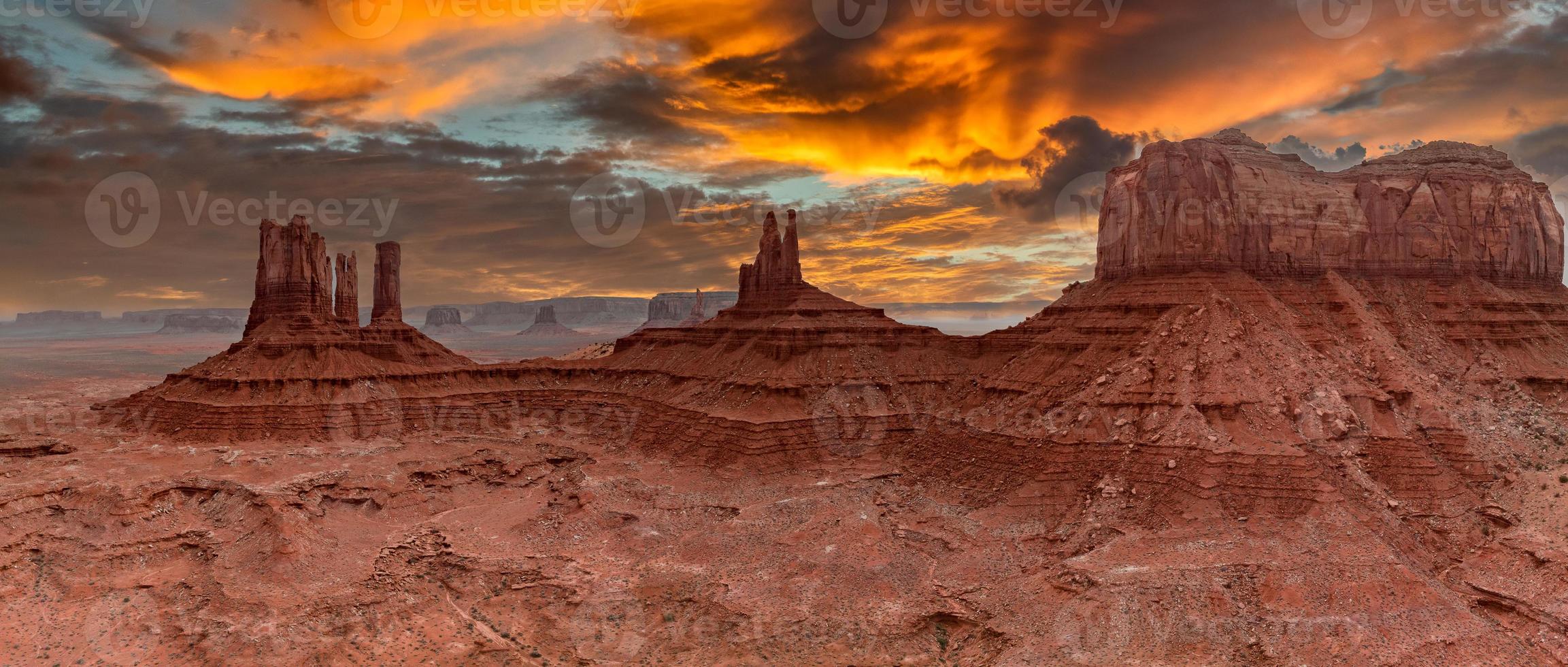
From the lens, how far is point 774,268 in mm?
89812

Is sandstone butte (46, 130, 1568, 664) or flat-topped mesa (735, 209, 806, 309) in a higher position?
flat-topped mesa (735, 209, 806, 309)

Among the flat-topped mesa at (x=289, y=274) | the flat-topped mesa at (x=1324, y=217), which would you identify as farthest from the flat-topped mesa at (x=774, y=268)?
the flat-topped mesa at (x=289, y=274)

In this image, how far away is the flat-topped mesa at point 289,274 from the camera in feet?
285

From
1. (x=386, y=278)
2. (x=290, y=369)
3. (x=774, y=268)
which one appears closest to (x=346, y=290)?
(x=386, y=278)

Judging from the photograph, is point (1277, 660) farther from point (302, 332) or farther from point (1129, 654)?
point (302, 332)

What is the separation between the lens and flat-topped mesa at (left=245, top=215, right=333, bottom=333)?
285 feet

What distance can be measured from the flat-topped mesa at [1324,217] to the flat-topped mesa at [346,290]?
332 feet

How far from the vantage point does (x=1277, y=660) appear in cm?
2889

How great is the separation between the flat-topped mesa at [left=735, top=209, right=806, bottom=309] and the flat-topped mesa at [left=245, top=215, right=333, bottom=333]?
168ft

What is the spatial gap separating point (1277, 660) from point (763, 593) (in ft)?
72.5

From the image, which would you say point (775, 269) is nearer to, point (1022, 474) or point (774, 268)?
point (774, 268)

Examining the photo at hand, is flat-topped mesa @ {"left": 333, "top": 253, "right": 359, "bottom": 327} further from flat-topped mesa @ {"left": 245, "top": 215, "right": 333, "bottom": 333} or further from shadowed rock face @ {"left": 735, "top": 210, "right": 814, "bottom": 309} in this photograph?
shadowed rock face @ {"left": 735, "top": 210, "right": 814, "bottom": 309}

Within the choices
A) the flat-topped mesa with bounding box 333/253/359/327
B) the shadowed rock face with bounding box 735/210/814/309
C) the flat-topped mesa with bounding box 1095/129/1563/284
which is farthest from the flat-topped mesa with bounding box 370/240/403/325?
the flat-topped mesa with bounding box 1095/129/1563/284

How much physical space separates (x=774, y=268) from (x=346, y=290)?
6493 cm
